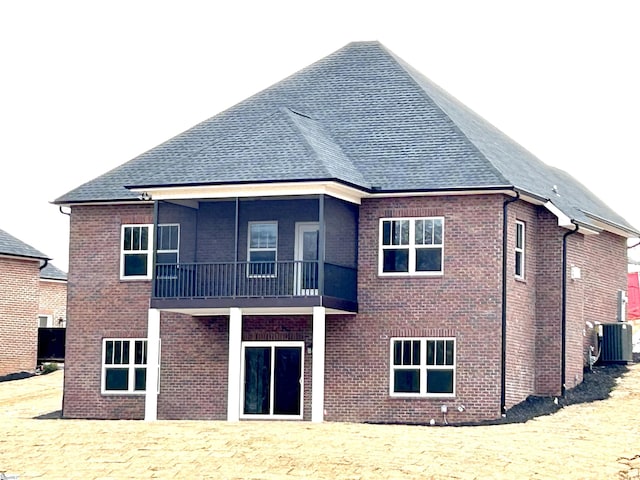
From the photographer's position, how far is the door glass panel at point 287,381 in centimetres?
3872

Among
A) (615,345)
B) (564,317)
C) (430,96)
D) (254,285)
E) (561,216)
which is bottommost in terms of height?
(615,345)

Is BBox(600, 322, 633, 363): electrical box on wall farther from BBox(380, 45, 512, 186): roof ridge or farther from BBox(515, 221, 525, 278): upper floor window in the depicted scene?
BBox(380, 45, 512, 186): roof ridge

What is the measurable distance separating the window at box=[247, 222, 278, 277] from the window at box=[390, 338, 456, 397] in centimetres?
404

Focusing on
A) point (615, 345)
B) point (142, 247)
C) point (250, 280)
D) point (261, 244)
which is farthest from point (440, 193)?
point (615, 345)

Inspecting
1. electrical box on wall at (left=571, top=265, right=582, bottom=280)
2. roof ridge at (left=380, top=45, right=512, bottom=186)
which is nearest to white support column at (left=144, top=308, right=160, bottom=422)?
roof ridge at (left=380, top=45, right=512, bottom=186)

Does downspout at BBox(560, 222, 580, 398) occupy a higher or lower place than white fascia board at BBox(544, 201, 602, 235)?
lower

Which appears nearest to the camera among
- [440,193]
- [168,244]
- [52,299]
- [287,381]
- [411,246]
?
[440,193]

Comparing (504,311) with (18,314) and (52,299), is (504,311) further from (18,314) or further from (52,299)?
(52,299)

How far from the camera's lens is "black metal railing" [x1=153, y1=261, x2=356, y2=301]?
37.1 m

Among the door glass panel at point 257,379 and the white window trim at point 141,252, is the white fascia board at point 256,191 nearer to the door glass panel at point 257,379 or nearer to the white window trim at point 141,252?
the white window trim at point 141,252

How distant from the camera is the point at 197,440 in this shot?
32.1 meters

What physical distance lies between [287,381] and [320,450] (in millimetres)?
8289

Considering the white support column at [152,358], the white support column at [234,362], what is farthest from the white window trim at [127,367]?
the white support column at [234,362]

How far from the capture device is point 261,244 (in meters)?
39.2
